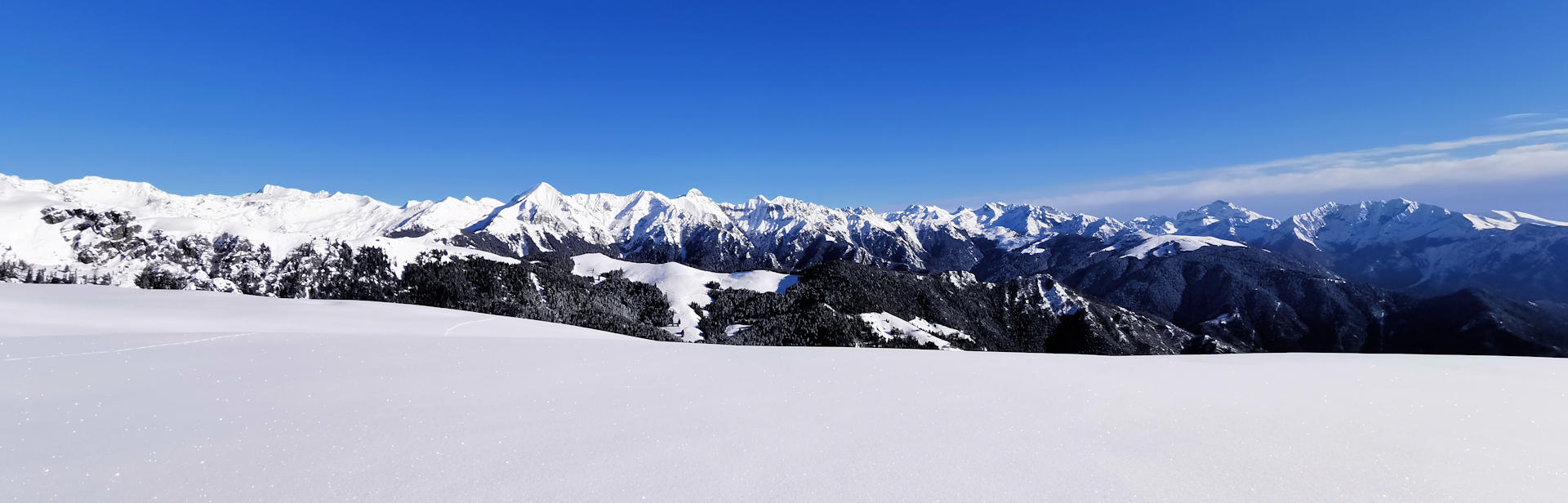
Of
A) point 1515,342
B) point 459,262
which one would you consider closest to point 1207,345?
point 1515,342

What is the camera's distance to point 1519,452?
5.26 meters

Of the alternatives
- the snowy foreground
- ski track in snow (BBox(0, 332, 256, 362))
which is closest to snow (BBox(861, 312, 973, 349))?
the snowy foreground

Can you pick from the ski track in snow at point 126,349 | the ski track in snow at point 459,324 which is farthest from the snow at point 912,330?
the ski track in snow at point 126,349

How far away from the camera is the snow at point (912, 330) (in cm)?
14612

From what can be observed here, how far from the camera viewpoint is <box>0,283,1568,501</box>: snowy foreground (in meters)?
4.32

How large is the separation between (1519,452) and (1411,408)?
1.43 m

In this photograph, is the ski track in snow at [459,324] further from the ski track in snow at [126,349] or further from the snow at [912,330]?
the snow at [912,330]

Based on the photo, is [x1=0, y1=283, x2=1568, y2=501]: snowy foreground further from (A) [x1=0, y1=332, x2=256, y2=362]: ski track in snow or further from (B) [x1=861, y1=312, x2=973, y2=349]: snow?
(B) [x1=861, y1=312, x2=973, y2=349]: snow

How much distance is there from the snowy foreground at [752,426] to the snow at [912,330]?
135582mm

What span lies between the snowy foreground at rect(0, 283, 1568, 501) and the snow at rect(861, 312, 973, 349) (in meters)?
136

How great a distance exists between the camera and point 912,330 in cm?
15688

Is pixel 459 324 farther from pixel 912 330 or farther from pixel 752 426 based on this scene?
pixel 912 330

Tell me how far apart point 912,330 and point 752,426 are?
157 m

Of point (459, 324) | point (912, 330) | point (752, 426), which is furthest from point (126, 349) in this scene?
point (912, 330)
